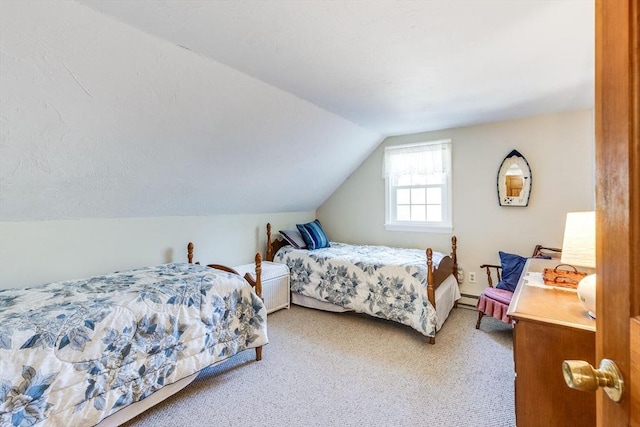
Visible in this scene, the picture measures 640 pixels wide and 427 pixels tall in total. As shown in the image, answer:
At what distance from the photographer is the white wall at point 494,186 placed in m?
3.14

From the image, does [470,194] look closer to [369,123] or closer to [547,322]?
[369,123]

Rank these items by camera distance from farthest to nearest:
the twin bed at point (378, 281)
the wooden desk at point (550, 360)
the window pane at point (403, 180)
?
the window pane at point (403, 180), the twin bed at point (378, 281), the wooden desk at point (550, 360)

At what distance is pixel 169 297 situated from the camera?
2.00m

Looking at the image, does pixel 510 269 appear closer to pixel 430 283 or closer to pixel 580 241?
pixel 430 283

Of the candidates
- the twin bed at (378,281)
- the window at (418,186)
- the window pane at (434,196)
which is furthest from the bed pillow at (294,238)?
the window pane at (434,196)

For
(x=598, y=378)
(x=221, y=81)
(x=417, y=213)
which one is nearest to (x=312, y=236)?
(x=417, y=213)

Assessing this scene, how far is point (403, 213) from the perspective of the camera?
423 cm

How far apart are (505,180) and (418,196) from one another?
3.29ft

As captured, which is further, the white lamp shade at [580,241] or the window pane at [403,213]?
the window pane at [403,213]

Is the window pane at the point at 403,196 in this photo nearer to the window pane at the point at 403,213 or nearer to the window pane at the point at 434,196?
the window pane at the point at 403,213

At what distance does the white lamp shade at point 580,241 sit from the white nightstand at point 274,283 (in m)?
2.67

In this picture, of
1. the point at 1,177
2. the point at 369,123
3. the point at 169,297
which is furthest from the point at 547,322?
the point at 1,177

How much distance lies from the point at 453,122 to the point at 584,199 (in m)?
1.48

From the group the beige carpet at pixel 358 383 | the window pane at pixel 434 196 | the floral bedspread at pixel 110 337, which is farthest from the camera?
the window pane at pixel 434 196
